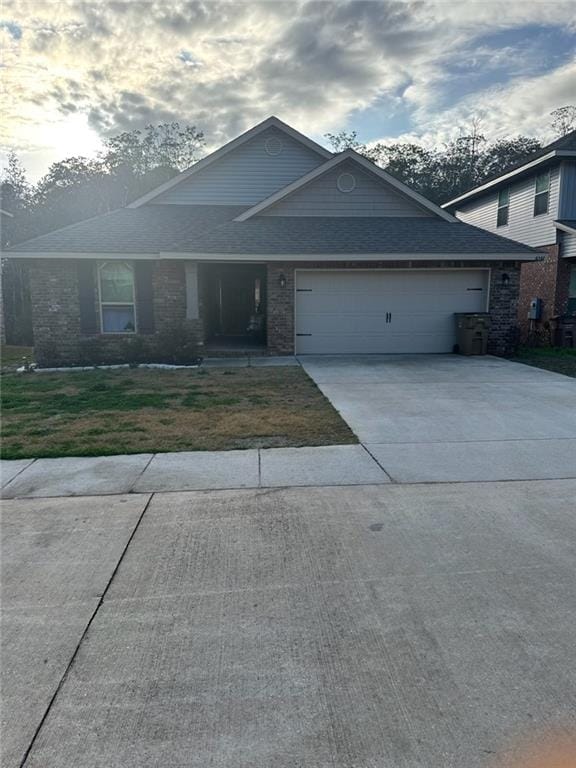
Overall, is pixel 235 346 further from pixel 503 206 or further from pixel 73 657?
pixel 73 657

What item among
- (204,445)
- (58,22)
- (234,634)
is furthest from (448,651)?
(58,22)

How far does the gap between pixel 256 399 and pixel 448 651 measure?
6.13 m

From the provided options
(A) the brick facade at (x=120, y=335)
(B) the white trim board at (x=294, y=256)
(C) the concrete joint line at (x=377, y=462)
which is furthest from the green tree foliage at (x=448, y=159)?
(C) the concrete joint line at (x=377, y=462)

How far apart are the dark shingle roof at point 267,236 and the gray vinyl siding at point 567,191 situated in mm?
4253

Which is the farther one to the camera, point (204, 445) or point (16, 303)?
point (16, 303)

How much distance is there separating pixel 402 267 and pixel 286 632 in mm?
12049

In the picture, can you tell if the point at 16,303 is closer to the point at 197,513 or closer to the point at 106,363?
the point at 106,363

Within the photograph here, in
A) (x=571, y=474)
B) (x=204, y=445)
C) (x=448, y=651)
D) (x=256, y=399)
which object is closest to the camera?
(x=448, y=651)

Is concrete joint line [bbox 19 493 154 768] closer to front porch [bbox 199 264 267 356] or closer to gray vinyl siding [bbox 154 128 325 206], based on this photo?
front porch [bbox 199 264 267 356]

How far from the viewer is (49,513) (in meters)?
4.29

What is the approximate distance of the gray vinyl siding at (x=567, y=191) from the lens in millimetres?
16625

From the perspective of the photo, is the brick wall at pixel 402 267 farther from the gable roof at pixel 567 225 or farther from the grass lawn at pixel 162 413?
the gable roof at pixel 567 225

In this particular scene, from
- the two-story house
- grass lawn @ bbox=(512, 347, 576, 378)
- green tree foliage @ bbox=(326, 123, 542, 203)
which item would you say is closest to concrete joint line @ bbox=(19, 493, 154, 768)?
grass lawn @ bbox=(512, 347, 576, 378)

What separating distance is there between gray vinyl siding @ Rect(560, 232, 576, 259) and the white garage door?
4635 mm
